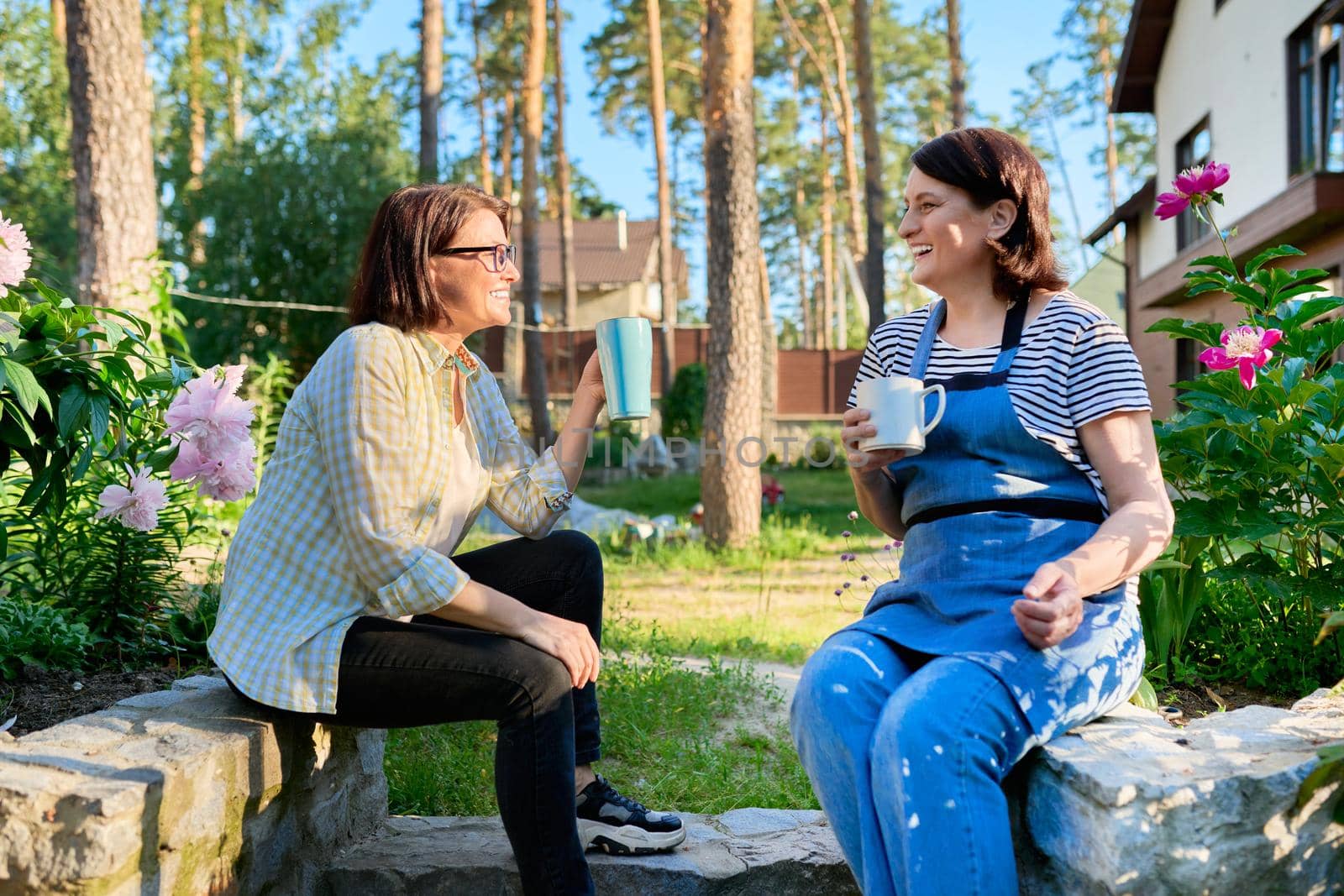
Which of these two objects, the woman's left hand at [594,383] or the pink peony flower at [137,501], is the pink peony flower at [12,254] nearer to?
the pink peony flower at [137,501]

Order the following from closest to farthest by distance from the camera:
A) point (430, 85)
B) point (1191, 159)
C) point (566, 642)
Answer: point (566, 642), point (430, 85), point (1191, 159)

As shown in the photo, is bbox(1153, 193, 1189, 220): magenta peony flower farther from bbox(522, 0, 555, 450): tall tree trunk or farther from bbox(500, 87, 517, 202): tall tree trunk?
bbox(500, 87, 517, 202): tall tree trunk

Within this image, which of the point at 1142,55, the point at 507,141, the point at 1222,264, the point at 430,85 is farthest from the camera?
the point at 507,141

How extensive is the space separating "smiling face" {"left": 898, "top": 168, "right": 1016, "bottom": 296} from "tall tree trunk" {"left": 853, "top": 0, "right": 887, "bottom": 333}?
426 inches

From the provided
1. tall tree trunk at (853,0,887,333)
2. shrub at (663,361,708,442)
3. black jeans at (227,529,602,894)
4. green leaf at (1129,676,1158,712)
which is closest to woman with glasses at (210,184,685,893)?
black jeans at (227,529,602,894)

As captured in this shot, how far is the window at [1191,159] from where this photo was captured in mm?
12945

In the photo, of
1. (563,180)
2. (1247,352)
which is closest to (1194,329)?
(1247,352)

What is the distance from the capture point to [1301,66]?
Result: 10.2 m

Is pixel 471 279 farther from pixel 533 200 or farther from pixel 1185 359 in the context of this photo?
pixel 533 200

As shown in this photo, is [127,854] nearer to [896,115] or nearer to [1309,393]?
[1309,393]

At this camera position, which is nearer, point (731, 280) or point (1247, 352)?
point (1247, 352)

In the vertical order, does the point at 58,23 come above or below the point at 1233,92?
above

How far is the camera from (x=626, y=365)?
2.04 meters

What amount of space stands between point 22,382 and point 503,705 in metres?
0.97
